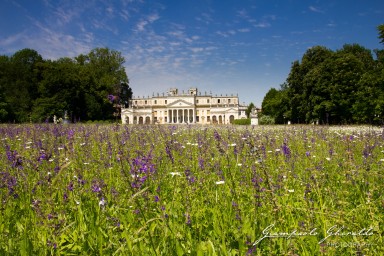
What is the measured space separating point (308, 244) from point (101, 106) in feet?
204

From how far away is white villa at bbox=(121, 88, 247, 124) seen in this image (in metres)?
121

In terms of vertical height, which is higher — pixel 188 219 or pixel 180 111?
pixel 180 111

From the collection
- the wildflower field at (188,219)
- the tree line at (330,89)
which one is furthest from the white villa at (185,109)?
the wildflower field at (188,219)

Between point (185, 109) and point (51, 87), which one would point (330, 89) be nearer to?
point (51, 87)

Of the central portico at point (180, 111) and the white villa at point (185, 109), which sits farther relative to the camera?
the central portico at point (180, 111)

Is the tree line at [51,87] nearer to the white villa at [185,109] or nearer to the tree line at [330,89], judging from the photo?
the tree line at [330,89]

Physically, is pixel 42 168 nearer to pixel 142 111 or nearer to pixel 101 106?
pixel 101 106

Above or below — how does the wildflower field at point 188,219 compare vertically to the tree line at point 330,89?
below

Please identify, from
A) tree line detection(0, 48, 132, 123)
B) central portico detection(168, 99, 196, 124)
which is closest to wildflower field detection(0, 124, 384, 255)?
tree line detection(0, 48, 132, 123)

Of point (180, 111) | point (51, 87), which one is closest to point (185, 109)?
point (180, 111)

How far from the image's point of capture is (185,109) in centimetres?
12975

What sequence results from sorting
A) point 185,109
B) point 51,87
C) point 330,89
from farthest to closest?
1. point 185,109
2. point 51,87
3. point 330,89

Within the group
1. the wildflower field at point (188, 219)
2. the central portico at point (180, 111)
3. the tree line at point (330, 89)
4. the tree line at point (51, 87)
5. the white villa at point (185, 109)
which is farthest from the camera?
the central portico at point (180, 111)

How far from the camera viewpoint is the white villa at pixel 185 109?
121m
